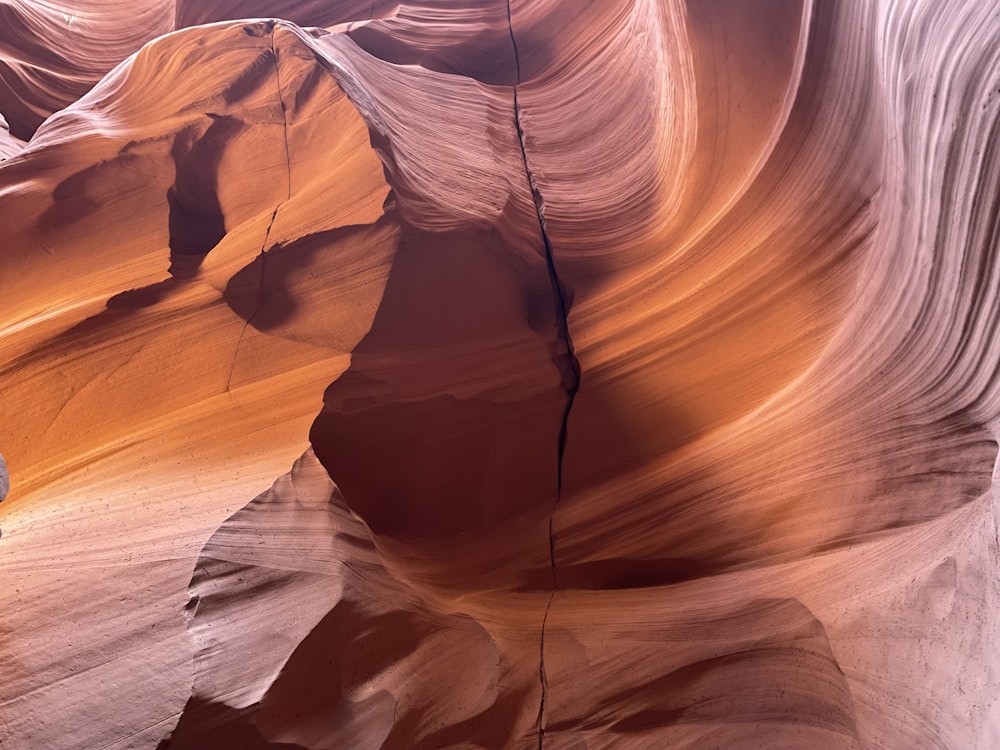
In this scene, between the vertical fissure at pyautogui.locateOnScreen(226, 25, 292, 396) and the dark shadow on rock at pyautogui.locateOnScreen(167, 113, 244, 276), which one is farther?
the dark shadow on rock at pyautogui.locateOnScreen(167, 113, 244, 276)

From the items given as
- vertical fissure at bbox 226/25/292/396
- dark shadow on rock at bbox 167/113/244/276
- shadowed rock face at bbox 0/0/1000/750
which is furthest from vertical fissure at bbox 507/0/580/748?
dark shadow on rock at bbox 167/113/244/276

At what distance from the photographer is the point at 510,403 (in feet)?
5.16

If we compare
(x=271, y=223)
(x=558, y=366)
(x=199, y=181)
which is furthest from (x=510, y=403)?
(x=199, y=181)

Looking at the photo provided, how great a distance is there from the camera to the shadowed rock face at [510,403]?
4.02 feet

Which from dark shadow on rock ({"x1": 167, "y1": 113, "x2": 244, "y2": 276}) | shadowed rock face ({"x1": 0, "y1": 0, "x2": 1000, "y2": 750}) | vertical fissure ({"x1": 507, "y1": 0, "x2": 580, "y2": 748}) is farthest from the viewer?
dark shadow on rock ({"x1": 167, "y1": 113, "x2": 244, "y2": 276})

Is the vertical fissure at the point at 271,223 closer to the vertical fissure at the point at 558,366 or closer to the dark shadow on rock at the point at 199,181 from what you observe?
the dark shadow on rock at the point at 199,181

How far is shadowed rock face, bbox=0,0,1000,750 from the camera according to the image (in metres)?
1.23

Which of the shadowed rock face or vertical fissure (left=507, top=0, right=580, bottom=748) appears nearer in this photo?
the shadowed rock face

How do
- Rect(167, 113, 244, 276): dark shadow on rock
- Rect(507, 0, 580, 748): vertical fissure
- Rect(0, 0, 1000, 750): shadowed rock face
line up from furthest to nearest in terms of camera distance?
Rect(167, 113, 244, 276): dark shadow on rock
Rect(507, 0, 580, 748): vertical fissure
Rect(0, 0, 1000, 750): shadowed rock face

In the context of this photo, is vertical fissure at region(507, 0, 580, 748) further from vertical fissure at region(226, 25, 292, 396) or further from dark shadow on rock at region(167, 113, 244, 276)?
dark shadow on rock at region(167, 113, 244, 276)

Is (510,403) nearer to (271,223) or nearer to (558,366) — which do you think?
(558,366)

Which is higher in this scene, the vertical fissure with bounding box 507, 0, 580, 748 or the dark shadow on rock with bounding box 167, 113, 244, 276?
the dark shadow on rock with bounding box 167, 113, 244, 276

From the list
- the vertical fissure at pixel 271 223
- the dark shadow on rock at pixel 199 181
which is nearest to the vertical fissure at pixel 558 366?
the vertical fissure at pixel 271 223

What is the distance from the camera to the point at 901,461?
1.37 metres
